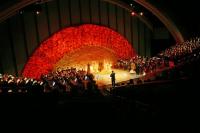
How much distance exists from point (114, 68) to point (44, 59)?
6128 millimetres

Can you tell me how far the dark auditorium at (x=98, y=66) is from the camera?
4539 millimetres

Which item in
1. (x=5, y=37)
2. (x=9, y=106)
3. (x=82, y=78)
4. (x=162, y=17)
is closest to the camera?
(x=9, y=106)

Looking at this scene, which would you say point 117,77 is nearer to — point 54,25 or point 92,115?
point 54,25

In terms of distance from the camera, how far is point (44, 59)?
67.5 feet

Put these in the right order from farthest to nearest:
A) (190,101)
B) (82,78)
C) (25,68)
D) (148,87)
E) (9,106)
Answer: (25,68) < (82,78) < (148,87) < (190,101) < (9,106)

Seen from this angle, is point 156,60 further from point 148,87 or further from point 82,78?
point 148,87

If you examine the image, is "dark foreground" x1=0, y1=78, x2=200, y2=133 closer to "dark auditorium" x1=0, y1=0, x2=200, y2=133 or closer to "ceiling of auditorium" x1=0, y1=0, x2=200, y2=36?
"dark auditorium" x1=0, y1=0, x2=200, y2=133

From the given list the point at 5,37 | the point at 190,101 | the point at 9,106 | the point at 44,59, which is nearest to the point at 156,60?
the point at 44,59

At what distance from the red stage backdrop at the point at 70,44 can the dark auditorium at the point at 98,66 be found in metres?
0.08

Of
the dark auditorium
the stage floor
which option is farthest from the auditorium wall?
the stage floor

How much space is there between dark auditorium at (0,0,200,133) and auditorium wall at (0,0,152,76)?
0.07m

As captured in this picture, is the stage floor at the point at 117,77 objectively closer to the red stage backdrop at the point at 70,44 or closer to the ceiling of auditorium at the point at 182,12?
the red stage backdrop at the point at 70,44

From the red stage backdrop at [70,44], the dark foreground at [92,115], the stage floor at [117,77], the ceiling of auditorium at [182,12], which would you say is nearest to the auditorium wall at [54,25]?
the red stage backdrop at [70,44]

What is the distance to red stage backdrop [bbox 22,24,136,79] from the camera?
65.9 feet
